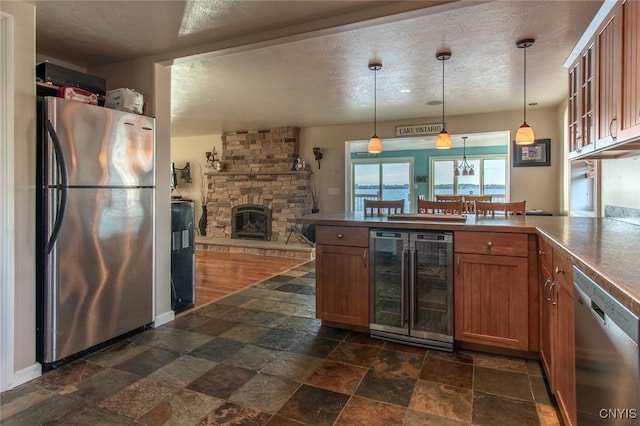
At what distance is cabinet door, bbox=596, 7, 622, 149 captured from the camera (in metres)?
1.90

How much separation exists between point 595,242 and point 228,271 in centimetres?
447

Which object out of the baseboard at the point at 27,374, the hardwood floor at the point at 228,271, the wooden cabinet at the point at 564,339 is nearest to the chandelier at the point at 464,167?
the hardwood floor at the point at 228,271

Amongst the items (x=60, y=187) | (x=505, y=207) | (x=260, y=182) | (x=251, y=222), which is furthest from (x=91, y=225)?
(x=251, y=222)

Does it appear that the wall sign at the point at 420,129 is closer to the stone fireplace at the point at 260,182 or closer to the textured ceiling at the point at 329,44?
the textured ceiling at the point at 329,44

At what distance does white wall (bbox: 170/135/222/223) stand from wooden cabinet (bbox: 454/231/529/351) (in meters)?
6.38

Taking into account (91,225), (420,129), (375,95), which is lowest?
(91,225)

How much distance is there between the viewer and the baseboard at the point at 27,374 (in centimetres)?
211

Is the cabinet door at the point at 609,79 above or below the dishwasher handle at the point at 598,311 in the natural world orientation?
above

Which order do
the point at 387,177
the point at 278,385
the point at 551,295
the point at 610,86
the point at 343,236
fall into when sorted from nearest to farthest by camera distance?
the point at 551,295, the point at 610,86, the point at 278,385, the point at 343,236, the point at 387,177

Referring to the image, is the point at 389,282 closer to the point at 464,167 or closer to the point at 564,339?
the point at 564,339

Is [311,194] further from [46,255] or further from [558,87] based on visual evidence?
[46,255]

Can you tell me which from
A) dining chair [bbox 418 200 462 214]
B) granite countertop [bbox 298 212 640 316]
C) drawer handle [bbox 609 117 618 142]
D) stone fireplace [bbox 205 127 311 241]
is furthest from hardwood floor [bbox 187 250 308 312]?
drawer handle [bbox 609 117 618 142]

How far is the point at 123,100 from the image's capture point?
2.77m

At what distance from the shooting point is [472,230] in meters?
2.42
